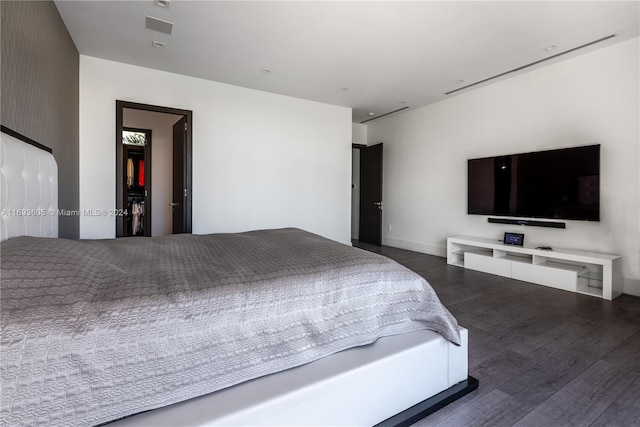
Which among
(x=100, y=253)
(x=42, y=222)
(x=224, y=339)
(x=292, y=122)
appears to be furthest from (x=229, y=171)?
(x=224, y=339)

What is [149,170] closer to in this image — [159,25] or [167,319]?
[159,25]

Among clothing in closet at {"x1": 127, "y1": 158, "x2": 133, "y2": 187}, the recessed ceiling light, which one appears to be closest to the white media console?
the recessed ceiling light

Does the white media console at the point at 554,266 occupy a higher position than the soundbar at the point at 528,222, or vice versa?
the soundbar at the point at 528,222

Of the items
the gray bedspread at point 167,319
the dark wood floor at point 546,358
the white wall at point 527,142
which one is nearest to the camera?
the gray bedspread at point 167,319

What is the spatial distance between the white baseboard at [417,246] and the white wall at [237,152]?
1.25 metres

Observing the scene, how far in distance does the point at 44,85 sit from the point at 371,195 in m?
5.18

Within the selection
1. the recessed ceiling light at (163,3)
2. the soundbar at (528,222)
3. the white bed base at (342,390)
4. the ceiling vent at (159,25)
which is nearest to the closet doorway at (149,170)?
the ceiling vent at (159,25)

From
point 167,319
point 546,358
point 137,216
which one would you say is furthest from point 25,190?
point 137,216

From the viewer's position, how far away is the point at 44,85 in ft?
7.55

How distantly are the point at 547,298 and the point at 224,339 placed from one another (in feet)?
11.2

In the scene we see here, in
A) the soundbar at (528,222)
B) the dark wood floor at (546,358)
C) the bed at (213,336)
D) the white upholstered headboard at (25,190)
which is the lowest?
the dark wood floor at (546,358)

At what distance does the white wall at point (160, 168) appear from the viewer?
5.54 metres

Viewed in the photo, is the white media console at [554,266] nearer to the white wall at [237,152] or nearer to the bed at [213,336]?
the white wall at [237,152]

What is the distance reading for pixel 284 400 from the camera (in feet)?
3.63
